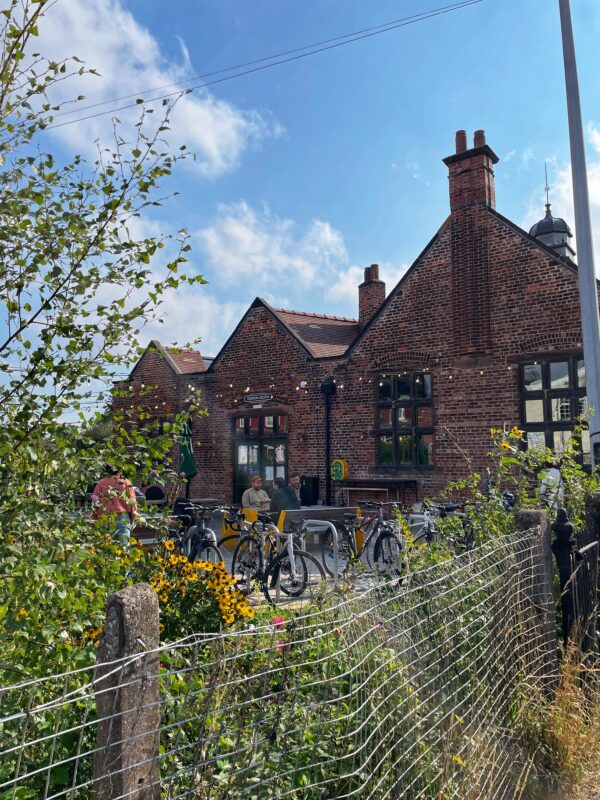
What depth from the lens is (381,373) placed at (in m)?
Answer: 14.9

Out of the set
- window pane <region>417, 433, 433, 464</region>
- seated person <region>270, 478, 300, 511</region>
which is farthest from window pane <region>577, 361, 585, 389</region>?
seated person <region>270, 478, 300, 511</region>

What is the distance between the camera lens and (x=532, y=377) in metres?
12.8

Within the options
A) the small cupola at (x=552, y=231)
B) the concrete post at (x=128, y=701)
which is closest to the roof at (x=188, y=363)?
the small cupola at (x=552, y=231)

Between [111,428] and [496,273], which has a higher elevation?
[496,273]

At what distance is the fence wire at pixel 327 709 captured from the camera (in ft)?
5.19

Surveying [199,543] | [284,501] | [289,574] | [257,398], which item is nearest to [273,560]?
[289,574]

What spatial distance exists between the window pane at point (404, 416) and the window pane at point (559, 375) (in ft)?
10.2

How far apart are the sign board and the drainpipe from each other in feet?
0.79

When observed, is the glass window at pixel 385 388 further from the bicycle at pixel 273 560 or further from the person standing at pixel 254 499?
the bicycle at pixel 273 560

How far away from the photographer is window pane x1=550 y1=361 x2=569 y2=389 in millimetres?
12367

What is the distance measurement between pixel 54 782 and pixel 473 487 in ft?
12.0

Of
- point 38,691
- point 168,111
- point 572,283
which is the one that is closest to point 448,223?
point 572,283

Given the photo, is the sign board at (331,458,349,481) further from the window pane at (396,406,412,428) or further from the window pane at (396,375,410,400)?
the window pane at (396,375,410,400)

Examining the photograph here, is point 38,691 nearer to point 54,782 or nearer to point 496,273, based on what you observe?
point 54,782
